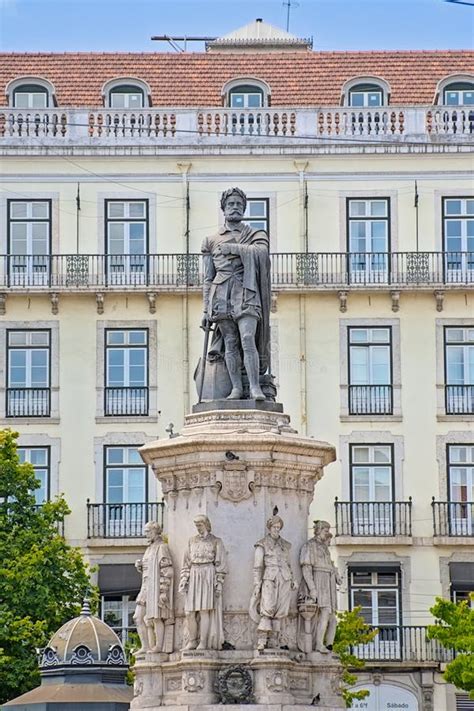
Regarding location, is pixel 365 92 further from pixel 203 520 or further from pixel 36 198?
pixel 203 520

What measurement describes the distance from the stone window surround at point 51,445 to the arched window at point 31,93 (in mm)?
9095

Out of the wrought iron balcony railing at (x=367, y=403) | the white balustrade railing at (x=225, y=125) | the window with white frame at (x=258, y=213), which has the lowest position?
the wrought iron balcony railing at (x=367, y=403)

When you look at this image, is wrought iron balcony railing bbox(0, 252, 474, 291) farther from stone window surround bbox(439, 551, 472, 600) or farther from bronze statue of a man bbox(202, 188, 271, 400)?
bronze statue of a man bbox(202, 188, 271, 400)

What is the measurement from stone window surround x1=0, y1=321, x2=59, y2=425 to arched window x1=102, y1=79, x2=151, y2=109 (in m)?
6.41

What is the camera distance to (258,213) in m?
59.7

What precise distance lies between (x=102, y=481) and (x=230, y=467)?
32.0m

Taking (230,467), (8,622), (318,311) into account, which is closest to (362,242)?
(318,311)

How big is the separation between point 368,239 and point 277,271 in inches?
99.6

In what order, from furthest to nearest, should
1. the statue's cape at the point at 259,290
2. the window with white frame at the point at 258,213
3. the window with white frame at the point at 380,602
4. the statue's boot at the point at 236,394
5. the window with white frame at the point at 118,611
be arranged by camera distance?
the window with white frame at the point at 258,213 → the window with white frame at the point at 380,602 → the window with white frame at the point at 118,611 → the statue's cape at the point at 259,290 → the statue's boot at the point at 236,394

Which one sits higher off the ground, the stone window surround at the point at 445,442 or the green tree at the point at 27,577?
the stone window surround at the point at 445,442

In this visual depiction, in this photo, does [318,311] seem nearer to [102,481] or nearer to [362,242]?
[362,242]

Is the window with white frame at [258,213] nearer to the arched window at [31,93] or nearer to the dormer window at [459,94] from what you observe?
the dormer window at [459,94]

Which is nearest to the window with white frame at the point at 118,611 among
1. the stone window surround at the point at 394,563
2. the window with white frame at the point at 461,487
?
the stone window surround at the point at 394,563

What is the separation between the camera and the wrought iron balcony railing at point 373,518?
5712 cm
